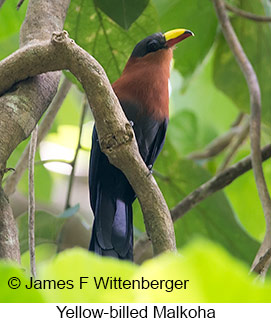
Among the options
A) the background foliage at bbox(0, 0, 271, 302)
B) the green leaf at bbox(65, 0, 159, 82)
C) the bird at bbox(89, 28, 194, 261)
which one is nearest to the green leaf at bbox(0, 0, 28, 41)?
the background foliage at bbox(0, 0, 271, 302)

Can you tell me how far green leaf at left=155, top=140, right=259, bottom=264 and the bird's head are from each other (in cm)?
55

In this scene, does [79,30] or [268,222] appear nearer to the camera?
[268,222]

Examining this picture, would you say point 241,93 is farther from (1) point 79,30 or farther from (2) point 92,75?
(2) point 92,75

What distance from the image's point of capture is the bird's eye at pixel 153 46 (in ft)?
8.35

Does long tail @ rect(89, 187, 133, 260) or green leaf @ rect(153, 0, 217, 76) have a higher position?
green leaf @ rect(153, 0, 217, 76)

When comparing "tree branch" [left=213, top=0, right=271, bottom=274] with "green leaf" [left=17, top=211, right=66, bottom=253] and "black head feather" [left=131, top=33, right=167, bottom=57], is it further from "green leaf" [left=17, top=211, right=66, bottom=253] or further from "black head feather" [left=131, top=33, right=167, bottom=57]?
"green leaf" [left=17, top=211, right=66, bottom=253]

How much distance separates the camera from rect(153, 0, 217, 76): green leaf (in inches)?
108

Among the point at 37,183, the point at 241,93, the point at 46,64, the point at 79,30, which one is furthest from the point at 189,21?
the point at 46,64

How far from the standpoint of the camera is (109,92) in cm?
130

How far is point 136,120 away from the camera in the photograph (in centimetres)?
240

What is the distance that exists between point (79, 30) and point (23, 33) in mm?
650

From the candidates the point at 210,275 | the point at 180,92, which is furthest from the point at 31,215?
the point at 180,92

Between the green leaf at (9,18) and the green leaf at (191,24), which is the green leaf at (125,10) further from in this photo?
the green leaf at (191,24)

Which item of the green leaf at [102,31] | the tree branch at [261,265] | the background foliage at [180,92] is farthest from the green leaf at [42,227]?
the tree branch at [261,265]
